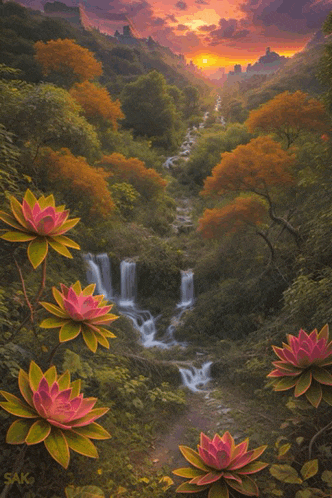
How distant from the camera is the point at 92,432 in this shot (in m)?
1.84

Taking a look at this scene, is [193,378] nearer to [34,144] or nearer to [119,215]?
[34,144]

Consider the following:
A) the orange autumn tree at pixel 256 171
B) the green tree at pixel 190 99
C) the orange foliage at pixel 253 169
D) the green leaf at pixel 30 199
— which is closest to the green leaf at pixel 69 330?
the green leaf at pixel 30 199

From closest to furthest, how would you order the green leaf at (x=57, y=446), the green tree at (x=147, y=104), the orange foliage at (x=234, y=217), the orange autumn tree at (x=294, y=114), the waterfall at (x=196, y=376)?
the green leaf at (x=57, y=446) → the waterfall at (x=196, y=376) → the orange foliage at (x=234, y=217) → the orange autumn tree at (x=294, y=114) → the green tree at (x=147, y=104)

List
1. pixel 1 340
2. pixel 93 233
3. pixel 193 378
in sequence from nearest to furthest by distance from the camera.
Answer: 1. pixel 1 340
2. pixel 193 378
3. pixel 93 233

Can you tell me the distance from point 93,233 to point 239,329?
6049mm

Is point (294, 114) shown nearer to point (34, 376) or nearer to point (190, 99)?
point (34, 376)

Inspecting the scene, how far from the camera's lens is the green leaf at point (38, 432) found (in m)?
1.64

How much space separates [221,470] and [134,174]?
14.8 metres

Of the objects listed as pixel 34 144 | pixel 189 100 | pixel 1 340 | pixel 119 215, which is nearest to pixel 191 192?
pixel 119 215

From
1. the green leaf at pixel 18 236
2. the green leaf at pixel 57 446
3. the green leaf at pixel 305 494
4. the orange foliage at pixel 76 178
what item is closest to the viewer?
the green leaf at pixel 57 446

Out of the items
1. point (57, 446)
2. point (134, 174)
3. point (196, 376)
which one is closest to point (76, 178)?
point (196, 376)

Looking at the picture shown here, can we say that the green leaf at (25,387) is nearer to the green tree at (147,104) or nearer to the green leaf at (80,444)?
the green leaf at (80,444)

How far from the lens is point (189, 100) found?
40.3 meters

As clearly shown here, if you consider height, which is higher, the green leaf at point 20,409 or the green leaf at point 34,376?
the green leaf at point 34,376
